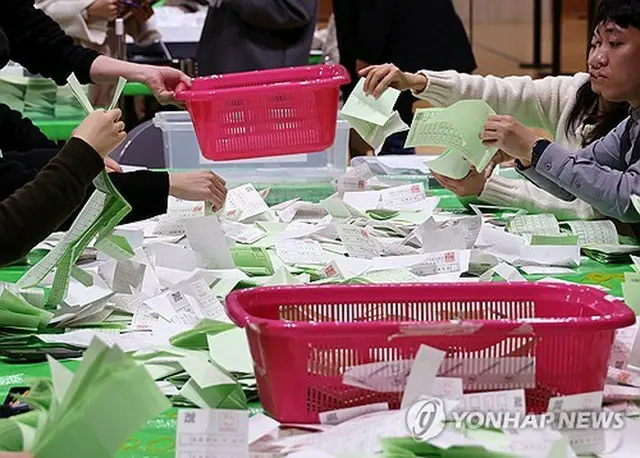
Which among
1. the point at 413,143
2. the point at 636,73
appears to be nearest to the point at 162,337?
the point at 413,143

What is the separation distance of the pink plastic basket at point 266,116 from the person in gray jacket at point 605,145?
398mm

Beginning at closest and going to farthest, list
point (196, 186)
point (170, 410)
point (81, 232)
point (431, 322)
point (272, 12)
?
1. point (431, 322)
2. point (170, 410)
3. point (81, 232)
4. point (196, 186)
5. point (272, 12)

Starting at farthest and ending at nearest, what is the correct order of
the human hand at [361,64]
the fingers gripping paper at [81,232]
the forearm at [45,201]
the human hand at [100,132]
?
the human hand at [361,64], the fingers gripping paper at [81,232], the human hand at [100,132], the forearm at [45,201]

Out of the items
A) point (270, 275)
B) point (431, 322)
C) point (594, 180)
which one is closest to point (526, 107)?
point (594, 180)

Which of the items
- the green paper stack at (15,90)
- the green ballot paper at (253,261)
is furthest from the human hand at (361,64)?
the green ballot paper at (253,261)

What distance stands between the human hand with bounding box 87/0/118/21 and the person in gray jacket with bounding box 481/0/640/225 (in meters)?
2.27

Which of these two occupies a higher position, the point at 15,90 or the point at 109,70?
the point at 109,70

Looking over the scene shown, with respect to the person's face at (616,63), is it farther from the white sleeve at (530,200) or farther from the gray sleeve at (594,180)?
the white sleeve at (530,200)

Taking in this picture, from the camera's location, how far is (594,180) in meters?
2.17

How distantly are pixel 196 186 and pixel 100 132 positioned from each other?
1.93 feet

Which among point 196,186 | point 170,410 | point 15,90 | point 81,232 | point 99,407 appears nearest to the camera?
point 99,407

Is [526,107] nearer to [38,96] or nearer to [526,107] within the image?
[526,107]

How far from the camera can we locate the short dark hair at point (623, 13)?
2.25 m

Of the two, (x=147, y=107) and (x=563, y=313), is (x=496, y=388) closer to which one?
(x=563, y=313)
